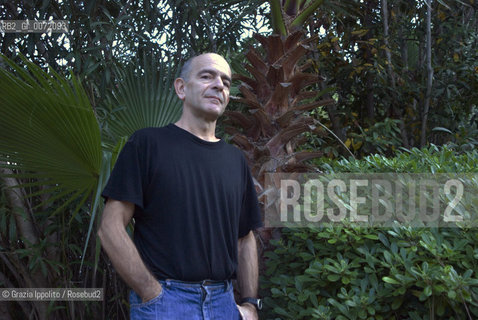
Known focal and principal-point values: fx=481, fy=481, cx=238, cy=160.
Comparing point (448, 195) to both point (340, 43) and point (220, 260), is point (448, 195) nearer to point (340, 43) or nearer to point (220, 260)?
point (220, 260)

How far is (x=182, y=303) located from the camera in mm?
1666

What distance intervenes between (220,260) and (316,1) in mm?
1832

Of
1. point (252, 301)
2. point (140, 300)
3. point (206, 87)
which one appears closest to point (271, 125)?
point (206, 87)

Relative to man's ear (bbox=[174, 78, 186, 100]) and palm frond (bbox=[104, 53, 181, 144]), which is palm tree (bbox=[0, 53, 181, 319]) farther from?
man's ear (bbox=[174, 78, 186, 100])

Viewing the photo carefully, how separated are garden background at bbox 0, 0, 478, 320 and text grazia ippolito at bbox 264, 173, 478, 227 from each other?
0.24 feet

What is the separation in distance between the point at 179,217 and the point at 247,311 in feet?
1.69

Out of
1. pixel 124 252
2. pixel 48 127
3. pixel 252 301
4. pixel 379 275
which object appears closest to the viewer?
pixel 124 252

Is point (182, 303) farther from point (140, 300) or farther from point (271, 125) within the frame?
point (271, 125)

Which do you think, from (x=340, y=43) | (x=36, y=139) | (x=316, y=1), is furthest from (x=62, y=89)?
(x=340, y=43)

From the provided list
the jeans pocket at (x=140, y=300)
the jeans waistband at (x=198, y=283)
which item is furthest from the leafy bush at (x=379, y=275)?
the jeans pocket at (x=140, y=300)

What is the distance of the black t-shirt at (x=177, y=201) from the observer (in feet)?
5.53

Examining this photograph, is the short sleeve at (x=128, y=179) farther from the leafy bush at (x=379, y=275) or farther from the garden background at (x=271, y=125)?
the leafy bush at (x=379, y=275)

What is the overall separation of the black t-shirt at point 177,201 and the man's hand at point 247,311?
17cm

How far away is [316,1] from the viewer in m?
2.91
